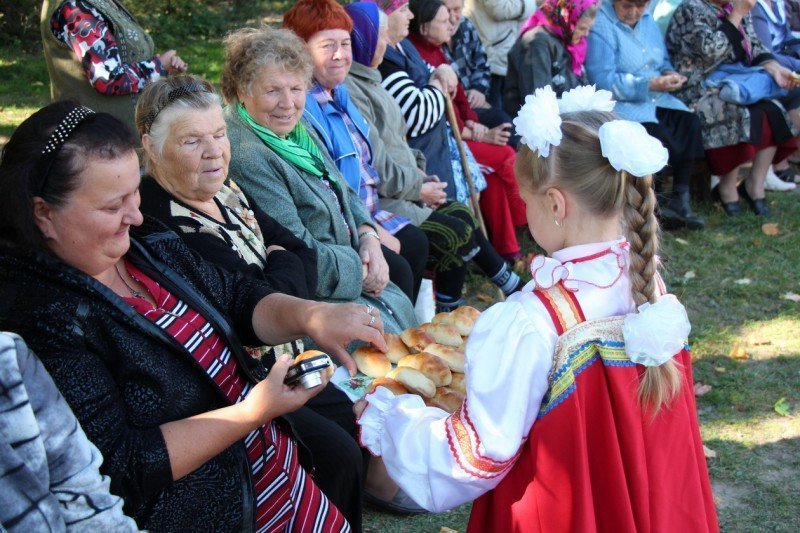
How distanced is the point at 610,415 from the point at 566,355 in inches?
7.2

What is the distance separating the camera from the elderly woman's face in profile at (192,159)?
2.92 meters

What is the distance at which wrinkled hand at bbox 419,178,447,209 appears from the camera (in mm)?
4984

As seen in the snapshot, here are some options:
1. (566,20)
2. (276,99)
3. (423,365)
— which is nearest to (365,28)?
(276,99)

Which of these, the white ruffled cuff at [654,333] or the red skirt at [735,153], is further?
the red skirt at [735,153]

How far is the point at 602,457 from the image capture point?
1.96 metres

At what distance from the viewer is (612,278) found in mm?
2002

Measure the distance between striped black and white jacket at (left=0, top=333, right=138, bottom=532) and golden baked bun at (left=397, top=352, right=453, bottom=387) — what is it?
146cm

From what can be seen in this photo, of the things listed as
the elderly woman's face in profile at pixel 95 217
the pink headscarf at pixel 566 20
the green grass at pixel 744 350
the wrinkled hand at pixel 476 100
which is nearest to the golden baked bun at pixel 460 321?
the green grass at pixel 744 350

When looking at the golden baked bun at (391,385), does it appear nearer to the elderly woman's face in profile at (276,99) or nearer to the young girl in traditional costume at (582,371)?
the young girl in traditional costume at (582,371)

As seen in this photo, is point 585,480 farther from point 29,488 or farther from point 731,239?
point 731,239

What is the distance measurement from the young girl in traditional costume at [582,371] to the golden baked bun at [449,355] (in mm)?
1042

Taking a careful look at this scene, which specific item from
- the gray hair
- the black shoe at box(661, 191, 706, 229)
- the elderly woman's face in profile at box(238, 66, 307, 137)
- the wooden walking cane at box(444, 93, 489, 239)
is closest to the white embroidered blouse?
the gray hair

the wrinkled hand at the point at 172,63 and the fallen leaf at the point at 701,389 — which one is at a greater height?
the wrinkled hand at the point at 172,63

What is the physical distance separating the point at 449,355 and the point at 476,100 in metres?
3.67
